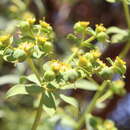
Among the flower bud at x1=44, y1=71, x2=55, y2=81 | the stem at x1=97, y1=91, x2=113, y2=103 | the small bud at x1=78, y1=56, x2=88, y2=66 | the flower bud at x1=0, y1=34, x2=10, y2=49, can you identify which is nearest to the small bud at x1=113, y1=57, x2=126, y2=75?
the small bud at x1=78, y1=56, x2=88, y2=66

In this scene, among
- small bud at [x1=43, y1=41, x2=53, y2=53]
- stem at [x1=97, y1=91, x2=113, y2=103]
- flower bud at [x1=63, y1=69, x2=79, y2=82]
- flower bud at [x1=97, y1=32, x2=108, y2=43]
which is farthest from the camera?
stem at [x1=97, y1=91, x2=113, y2=103]

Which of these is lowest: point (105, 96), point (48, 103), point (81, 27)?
point (105, 96)

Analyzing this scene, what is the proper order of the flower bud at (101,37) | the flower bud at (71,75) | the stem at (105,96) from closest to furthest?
the flower bud at (71,75) → the flower bud at (101,37) → the stem at (105,96)

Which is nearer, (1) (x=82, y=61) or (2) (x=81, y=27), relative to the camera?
(1) (x=82, y=61)

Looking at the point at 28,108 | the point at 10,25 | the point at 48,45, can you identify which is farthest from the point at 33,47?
the point at 28,108

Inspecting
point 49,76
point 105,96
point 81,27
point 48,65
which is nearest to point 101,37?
point 81,27

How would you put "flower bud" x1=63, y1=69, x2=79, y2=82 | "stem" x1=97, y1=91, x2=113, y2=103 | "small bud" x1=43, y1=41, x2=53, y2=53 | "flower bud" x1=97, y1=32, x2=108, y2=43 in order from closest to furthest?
→ "flower bud" x1=63, y1=69, x2=79, y2=82, "small bud" x1=43, y1=41, x2=53, y2=53, "flower bud" x1=97, y1=32, x2=108, y2=43, "stem" x1=97, y1=91, x2=113, y2=103

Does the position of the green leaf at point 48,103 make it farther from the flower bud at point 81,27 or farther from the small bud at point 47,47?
the flower bud at point 81,27

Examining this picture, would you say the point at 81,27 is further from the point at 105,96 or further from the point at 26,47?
the point at 105,96

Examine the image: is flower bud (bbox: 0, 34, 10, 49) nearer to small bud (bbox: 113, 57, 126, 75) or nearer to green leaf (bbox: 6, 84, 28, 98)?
green leaf (bbox: 6, 84, 28, 98)

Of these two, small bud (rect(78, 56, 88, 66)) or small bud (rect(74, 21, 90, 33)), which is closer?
small bud (rect(78, 56, 88, 66))

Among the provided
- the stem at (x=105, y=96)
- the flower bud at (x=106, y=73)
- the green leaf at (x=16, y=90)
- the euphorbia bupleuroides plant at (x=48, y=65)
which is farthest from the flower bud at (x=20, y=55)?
the stem at (x=105, y=96)

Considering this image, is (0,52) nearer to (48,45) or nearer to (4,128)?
(48,45)
